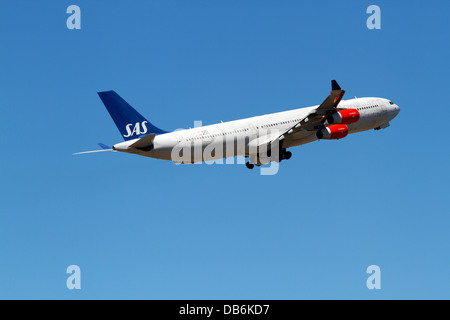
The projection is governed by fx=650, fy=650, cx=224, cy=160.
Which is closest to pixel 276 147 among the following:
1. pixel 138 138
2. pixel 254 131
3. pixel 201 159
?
pixel 254 131

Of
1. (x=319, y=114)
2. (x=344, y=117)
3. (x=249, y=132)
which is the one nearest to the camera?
(x=319, y=114)

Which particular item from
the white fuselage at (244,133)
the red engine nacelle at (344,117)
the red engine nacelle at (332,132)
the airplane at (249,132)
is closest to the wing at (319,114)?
the airplane at (249,132)

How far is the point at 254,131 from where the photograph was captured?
2175 inches

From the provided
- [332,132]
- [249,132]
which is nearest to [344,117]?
[332,132]

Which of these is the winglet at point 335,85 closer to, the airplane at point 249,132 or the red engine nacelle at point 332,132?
the airplane at point 249,132

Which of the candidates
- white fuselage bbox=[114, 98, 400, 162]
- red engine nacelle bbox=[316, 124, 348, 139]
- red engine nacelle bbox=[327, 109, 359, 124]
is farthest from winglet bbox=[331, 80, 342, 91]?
white fuselage bbox=[114, 98, 400, 162]

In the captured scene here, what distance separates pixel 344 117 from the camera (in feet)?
181

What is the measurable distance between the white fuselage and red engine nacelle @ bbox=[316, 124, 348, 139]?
90 centimetres

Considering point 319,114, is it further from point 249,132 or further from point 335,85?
point 249,132

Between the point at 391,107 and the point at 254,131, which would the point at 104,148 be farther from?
the point at 391,107

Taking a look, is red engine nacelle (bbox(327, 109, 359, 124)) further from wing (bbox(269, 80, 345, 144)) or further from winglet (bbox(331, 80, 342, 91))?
winglet (bbox(331, 80, 342, 91))

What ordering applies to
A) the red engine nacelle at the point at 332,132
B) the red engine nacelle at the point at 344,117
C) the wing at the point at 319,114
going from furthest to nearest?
the red engine nacelle at the point at 332,132 < the red engine nacelle at the point at 344,117 < the wing at the point at 319,114

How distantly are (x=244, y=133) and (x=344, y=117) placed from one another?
864cm

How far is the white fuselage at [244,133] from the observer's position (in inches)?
2021
